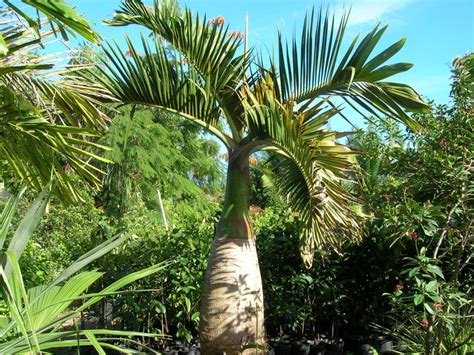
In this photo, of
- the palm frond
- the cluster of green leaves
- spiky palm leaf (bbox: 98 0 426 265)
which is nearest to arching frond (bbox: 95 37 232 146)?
spiky palm leaf (bbox: 98 0 426 265)

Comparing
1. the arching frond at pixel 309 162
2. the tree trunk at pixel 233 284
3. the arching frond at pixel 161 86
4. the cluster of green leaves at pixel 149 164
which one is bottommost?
the tree trunk at pixel 233 284

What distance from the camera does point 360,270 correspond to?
18.7 ft

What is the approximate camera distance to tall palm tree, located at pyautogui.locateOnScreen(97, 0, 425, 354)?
13.9 ft

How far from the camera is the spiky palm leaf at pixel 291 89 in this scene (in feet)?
13.8

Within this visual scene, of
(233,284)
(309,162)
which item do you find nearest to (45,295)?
(233,284)

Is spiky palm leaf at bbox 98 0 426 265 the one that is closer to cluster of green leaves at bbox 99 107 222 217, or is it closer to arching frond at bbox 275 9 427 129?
arching frond at bbox 275 9 427 129

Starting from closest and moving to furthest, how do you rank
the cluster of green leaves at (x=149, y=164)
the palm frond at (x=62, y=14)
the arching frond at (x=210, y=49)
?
the palm frond at (x=62, y=14)
the arching frond at (x=210, y=49)
the cluster of green leaves at (x=149, y=164)

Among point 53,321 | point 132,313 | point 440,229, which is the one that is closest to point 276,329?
point 132,313

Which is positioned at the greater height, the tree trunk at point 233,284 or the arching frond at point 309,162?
the arching frond at point 309,162

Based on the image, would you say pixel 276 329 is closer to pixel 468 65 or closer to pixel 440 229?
pixel 440 229

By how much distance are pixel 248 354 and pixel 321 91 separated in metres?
2.24

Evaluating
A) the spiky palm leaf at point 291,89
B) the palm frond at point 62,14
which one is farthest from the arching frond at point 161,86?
the palm frond at point 62,14

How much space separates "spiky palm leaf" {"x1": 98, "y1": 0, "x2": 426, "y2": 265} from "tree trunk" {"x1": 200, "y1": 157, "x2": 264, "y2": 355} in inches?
13.8

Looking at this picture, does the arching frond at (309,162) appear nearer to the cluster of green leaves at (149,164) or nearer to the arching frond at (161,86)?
the arching frond at (161,86)
